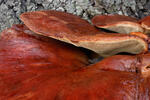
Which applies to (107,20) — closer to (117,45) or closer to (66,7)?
(117,45)

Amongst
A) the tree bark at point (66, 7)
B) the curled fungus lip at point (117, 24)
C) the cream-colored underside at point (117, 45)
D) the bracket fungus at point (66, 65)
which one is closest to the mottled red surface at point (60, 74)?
the bracket fungus at point (66, 65)

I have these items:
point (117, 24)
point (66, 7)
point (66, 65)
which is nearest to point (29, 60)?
point (66, 65)

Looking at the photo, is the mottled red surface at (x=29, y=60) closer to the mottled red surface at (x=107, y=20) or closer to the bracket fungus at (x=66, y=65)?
the bracket fungus at (x=66, y=65)

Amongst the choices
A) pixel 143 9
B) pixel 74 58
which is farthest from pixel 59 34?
pixel 143 9

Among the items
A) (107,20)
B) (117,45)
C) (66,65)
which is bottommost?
(66,65)

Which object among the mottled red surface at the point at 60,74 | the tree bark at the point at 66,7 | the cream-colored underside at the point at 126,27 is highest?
the tree bark at the point at 66,7

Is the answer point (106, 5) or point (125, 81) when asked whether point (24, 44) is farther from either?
point (106, 5)
